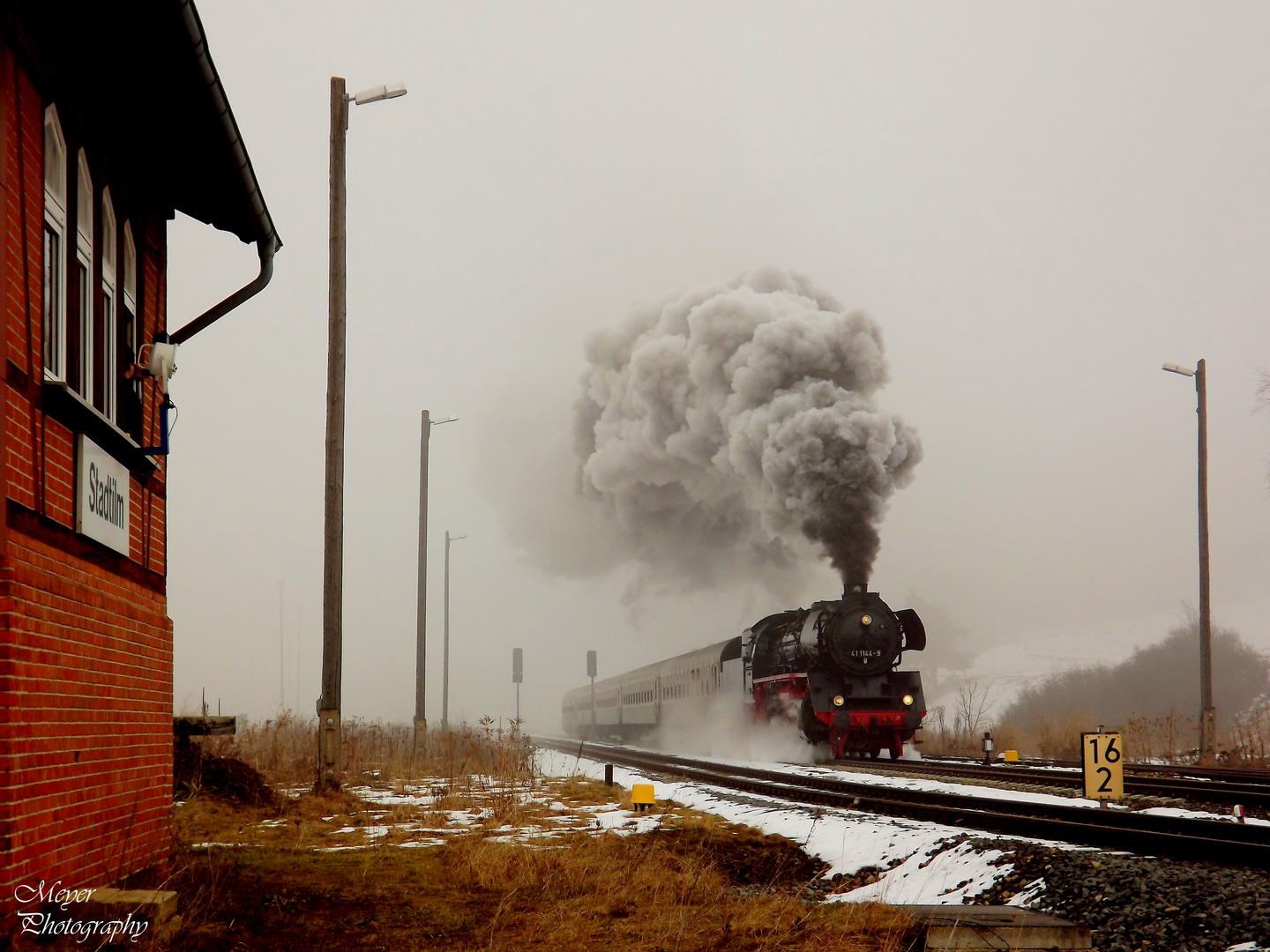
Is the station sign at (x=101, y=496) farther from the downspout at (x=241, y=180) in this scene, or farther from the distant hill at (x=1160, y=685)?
the distant hill at (x=1160, y=685)

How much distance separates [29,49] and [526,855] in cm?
602

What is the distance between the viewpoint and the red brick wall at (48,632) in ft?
15.9

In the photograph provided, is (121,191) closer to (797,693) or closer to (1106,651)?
(797,693)

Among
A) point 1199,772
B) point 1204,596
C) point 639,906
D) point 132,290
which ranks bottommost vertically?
point 1199,772

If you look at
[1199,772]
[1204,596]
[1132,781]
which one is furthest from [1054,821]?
[1204,596]

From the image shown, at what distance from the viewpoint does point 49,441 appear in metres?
5.55

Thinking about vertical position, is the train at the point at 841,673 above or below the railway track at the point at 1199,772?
above

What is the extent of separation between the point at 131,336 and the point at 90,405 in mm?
1519

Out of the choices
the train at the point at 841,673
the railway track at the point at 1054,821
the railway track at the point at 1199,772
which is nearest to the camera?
the railway track at the point at 1054,821

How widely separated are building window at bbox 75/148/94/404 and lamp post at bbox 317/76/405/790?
22.9 ft

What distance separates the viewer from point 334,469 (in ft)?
44.7

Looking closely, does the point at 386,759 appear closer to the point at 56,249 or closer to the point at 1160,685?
the point at 56,249

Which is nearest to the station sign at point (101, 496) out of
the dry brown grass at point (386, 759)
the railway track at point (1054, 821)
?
the dry brown grass at point (386, 759)

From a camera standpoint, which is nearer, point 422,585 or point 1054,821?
point 1054,821
